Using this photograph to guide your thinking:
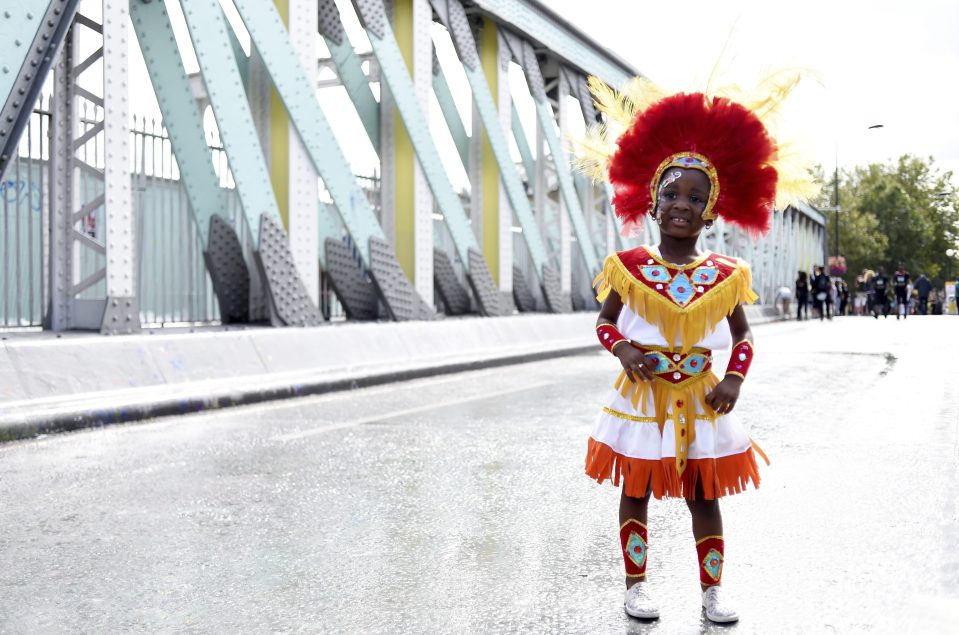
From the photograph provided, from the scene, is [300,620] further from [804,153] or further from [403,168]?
[403,168]

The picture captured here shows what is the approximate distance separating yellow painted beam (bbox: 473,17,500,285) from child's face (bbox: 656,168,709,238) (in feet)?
44.1

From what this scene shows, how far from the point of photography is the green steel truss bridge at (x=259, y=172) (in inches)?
320

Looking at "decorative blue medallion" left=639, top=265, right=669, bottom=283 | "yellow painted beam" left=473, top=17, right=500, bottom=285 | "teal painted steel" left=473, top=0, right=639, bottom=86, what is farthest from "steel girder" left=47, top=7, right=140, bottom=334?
"yellow painted beam" left=473, top=17, right=500, bottom=285

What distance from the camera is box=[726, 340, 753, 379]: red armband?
2.83 meters

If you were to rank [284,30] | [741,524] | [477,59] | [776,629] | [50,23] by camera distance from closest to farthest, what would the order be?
[776,629] → [741,524] → [50,23] → [284,30] → [477,59]

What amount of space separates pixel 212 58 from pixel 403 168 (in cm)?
437

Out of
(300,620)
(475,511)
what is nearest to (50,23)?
(475,511)

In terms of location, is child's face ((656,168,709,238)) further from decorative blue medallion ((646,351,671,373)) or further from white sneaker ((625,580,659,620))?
white sneaker ((625,580,659,620))

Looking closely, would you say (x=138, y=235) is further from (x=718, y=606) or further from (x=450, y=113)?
(x=718, y=606)

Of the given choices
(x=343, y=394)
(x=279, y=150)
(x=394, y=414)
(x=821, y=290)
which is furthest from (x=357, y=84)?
(x=821, y=290)

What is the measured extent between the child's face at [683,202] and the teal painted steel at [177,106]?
307 inches

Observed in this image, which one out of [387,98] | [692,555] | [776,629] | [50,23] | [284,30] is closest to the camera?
[776,629]

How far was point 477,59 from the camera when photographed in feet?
49.7

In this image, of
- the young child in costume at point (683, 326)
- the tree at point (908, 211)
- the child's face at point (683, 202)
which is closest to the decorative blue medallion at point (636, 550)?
the young child in costume at point (683, 326)
